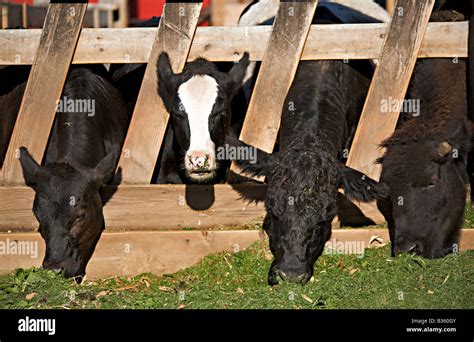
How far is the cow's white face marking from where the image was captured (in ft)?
19.2

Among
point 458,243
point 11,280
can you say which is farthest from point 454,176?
point 11,280

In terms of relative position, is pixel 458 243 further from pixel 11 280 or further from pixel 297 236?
pixel 11 280

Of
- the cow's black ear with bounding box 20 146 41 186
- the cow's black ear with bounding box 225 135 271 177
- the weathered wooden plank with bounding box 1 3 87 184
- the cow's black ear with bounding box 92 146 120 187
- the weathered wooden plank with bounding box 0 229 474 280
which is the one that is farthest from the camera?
the weathered wooden plank with bounding box 1 3 87 184

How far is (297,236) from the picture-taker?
534 centimetres

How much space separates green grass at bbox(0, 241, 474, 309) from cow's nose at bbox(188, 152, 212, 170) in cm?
84

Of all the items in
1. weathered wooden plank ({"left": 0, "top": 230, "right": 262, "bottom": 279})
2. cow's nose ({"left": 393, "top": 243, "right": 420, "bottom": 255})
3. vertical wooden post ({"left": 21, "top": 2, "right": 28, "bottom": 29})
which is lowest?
vertical wooden post ({"left": 21, "top": 2, "right": 28, "bottom": 29})

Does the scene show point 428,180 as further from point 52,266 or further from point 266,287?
point 52,266

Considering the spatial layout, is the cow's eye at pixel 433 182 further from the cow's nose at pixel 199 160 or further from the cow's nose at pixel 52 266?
the cow's nose at pixel 52 266

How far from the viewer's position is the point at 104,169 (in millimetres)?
6129

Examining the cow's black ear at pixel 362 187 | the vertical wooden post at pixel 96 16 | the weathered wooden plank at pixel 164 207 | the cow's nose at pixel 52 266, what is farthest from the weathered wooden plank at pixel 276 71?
the vertical wooden post at pixel 96 16

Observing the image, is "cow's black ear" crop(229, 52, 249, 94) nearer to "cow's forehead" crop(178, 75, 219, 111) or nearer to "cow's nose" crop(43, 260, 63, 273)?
"cow's forehead" crop(178, 75, 219, 111)

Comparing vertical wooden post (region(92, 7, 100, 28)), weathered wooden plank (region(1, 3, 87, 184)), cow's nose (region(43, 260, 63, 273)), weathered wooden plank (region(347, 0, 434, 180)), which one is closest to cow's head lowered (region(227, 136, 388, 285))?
→ weathered wooden plank (region(347, 0, 434, 180))

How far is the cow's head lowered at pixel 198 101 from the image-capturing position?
6199 mm

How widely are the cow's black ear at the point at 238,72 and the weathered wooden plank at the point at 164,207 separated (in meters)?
0.89
